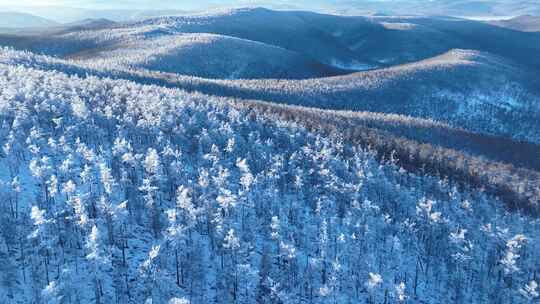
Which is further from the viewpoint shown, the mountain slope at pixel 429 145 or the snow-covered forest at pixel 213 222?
the mountain slope at pixel 429 145

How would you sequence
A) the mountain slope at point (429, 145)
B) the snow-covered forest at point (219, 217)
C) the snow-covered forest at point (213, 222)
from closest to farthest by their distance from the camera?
1. the snow-covered forest at point (213, 222)
2. the snow-covered forest at point (219, 217)
3. the mountain slope at point (429, 145)

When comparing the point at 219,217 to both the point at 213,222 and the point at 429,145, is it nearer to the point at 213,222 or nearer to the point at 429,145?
the point at 213,222

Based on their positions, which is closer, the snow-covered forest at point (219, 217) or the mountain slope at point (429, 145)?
the snow-covered forest at point (219, 217)

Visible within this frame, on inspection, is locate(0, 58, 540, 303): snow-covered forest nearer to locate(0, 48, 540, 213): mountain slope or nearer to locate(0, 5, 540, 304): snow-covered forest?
locate(0, 5, 540, 304): snow-covered forest

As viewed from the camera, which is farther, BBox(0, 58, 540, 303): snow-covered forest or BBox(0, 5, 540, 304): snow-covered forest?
BBox(0, 5, 540, 304): snow-covered forest

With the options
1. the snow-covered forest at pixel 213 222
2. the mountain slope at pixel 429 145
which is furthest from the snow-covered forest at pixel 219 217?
the mountain slope at pixel 429 145

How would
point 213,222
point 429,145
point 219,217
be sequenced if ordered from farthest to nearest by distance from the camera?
point 429,145 → point 213,222 → point 219,217

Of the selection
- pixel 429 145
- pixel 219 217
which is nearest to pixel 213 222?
pixel 219 217

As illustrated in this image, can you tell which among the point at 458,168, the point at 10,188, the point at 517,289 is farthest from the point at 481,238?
the point at 10,188

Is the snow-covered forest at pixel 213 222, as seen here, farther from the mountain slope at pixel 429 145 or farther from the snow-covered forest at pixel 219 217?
the mountain slope at pixel 429 145

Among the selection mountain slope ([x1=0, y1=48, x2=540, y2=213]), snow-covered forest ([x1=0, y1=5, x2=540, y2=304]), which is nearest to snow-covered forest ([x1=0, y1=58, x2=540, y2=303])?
snow-covered forest ([x1=0, y1=5, x2=540, y2=304])

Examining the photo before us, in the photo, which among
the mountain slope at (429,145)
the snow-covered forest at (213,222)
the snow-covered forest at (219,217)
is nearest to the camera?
the snow-covered forest at (213,222)

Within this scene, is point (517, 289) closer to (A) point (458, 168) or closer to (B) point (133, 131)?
(A) point (458, 168)
